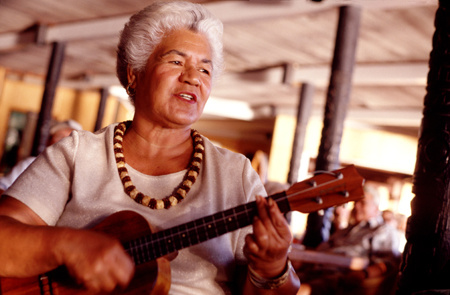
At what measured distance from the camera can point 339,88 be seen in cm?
557

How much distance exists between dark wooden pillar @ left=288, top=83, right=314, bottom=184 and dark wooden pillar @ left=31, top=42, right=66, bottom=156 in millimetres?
5070

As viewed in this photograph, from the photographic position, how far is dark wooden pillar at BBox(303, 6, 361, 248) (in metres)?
5.45

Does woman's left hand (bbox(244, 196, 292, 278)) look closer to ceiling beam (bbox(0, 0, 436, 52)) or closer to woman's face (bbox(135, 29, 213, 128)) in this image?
woman's face (bbox(135, 29, 213, 128))

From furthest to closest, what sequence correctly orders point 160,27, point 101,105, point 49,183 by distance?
1. point 101,105
2. point 160,27
3. point 49,183

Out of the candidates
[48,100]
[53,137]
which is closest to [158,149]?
[53,137]

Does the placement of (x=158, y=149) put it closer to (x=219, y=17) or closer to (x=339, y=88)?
(x=339, y=88)

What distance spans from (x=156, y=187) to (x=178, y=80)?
393 mm

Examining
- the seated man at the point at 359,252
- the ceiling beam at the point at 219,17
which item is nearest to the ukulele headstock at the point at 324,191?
the seated man at the point at 359,252

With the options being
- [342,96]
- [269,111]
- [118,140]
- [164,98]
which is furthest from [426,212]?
[269,111]

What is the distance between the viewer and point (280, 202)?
53.8 inches

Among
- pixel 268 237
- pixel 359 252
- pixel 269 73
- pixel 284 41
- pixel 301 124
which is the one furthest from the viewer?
pixel 301 124

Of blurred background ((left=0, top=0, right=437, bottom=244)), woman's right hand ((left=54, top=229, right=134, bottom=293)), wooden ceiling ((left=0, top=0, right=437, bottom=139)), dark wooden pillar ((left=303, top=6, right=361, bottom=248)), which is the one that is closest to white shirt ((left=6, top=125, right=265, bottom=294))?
woman's right hand ((left=54, top=229, right=134, bottom=293))

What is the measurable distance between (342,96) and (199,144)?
413 centimetres

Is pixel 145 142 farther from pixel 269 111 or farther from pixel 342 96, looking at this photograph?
pixel 269 111
